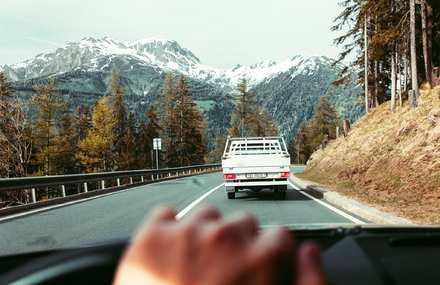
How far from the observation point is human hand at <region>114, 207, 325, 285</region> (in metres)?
0.67

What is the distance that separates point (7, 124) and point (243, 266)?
110ft

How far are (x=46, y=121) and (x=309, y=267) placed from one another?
5530 cm

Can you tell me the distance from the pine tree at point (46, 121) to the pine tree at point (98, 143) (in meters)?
8.01

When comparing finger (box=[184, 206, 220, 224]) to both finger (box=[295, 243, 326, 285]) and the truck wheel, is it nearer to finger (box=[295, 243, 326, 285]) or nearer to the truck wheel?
finger (box=[295, 243, 326, 285])

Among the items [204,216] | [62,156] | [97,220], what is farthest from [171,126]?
[204,216]

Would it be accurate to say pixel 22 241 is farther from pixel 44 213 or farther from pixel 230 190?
pixel 230 190

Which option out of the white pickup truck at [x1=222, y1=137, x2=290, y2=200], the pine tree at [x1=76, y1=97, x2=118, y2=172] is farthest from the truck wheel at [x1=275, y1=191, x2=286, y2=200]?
the pine tree at [x1=76, y1=97, x2=118, y2=172]

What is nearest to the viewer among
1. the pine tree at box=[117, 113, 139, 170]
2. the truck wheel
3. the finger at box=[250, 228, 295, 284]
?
the finger at box=[250, 228, 295, 284]

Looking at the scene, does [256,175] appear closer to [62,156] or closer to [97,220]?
[97,220]

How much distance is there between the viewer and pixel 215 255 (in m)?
0.70

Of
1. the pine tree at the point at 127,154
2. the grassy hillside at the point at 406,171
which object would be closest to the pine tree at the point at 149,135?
the pine tree at the point at 127,154

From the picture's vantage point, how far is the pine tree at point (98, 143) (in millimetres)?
60594

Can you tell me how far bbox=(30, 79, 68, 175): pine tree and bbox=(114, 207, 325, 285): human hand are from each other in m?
53.1

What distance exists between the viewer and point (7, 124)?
3012cm
